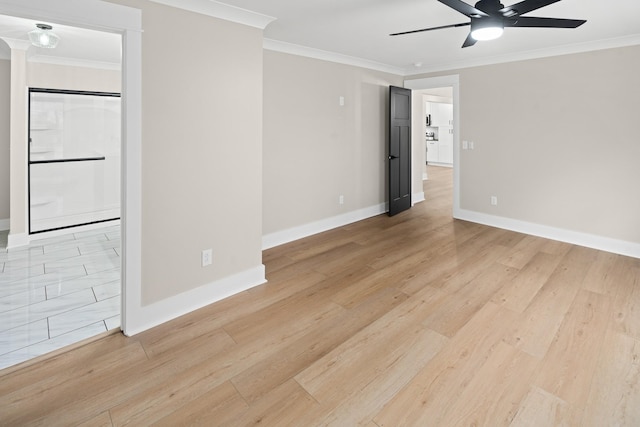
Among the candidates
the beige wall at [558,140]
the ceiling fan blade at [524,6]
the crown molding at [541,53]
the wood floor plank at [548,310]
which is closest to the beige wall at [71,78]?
the ceiling fan blade at [524,6]

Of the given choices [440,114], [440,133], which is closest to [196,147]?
[440,133]

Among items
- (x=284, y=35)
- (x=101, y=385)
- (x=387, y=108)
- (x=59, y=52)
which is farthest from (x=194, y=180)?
(x=387, y=108)

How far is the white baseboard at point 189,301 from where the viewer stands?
250 cm

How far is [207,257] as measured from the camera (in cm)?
289

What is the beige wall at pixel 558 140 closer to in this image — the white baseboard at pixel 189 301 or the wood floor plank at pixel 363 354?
the wood floor plank at pixel 363 354

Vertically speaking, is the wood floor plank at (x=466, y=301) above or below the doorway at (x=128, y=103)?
below

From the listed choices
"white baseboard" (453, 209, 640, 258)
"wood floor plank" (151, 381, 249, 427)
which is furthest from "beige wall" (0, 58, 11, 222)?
"white baseboard" (453, 209, 640, 258)

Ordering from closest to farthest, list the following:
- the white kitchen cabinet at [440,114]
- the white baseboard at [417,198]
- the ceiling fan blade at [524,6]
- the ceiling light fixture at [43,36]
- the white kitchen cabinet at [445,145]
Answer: the ceiling fan blade at [524,6] < the ceiling light fixture at [43,36] < the white baseboard at [417,198] < the white kitchen cabinet at [445,145] < the white kitchen cabinet at [440,114]

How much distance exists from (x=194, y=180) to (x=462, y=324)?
2289mm

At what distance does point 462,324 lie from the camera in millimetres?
2549

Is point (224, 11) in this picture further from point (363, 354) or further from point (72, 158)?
point (72, 158)

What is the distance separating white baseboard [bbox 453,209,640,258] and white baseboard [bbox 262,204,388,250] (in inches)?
52.7

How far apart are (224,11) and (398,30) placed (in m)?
1.76

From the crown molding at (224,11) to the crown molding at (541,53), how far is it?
3.28m
